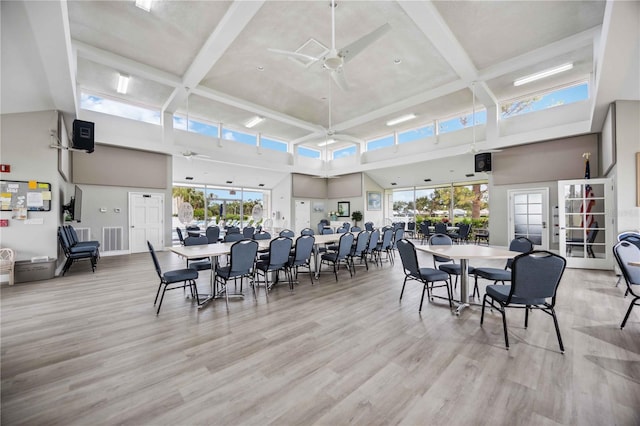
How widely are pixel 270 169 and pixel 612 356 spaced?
1121cm

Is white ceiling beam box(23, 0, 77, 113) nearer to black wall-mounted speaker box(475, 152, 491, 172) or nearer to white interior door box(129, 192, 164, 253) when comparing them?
white interior door box(129, 192, 164, 253)

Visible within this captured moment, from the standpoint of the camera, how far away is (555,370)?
211 centimetres

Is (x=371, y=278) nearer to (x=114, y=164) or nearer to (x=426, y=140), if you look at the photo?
(x=426, y=140)

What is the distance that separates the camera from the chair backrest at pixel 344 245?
495cm

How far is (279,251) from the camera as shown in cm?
405

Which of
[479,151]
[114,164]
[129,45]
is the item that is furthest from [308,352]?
[114,164]

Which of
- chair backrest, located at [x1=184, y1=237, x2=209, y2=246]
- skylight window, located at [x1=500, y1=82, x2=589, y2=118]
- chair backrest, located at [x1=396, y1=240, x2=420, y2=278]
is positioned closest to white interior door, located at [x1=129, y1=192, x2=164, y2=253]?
chair backrest, located at [x1=184, y1=237, x2=209, y2=246]

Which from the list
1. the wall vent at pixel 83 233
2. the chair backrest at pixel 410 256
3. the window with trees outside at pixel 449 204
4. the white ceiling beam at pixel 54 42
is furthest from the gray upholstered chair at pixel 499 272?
the wall vent at pixel 83 233

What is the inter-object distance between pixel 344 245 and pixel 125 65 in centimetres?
699

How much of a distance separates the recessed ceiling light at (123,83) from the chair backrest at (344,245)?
729cm

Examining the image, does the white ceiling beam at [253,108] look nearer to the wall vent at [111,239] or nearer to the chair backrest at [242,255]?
the wall vent at [111,239]

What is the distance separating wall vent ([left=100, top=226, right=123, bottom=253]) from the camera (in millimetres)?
7820

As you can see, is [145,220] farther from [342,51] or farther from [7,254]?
[342,51]

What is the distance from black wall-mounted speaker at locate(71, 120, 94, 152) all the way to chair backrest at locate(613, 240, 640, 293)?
30.4ft
